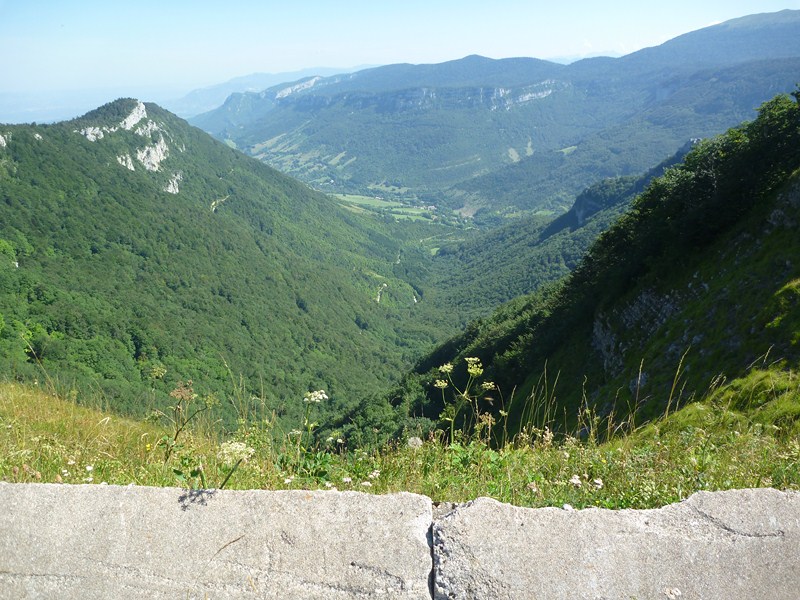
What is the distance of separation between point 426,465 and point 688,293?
24.5m

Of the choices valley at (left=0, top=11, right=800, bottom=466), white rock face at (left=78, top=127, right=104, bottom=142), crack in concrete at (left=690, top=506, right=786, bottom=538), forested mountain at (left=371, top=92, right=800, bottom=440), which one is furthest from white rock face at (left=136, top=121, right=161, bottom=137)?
crack in concrete at (left=690, top=506, right=786, bottom=538)

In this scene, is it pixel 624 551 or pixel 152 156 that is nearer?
pixel 624 551

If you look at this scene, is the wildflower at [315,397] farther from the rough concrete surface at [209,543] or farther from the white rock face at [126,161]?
the white rock face at [126,161]

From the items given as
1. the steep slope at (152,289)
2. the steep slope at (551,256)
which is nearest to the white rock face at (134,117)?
the steep slope at (152,289)

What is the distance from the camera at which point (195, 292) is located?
124312 millimetres

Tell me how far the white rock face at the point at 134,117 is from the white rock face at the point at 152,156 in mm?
9775

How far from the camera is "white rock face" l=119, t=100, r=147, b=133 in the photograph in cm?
18182

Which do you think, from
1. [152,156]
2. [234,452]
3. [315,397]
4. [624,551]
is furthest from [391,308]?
[624,551]

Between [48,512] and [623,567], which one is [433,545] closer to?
[623,567]

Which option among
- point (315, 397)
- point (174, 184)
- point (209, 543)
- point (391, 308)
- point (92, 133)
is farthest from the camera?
point (174, 184)

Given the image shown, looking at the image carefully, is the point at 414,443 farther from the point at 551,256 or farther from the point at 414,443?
the point at 551,256

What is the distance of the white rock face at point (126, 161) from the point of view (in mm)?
164550

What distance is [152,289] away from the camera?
116 m

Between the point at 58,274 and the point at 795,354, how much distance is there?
11495cm
